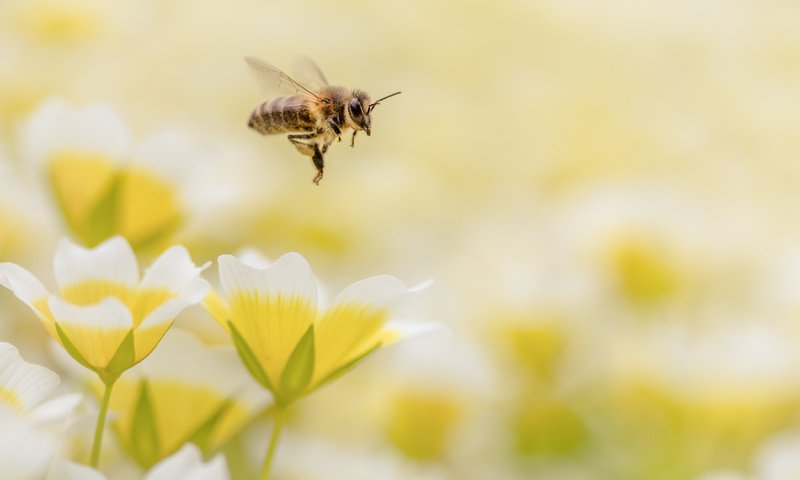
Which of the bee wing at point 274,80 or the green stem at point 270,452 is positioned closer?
the green stem at point 270,452

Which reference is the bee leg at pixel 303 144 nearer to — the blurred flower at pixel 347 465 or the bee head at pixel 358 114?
the bee head at pixel 358 114

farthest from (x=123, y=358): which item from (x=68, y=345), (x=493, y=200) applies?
(x=493, y=200)

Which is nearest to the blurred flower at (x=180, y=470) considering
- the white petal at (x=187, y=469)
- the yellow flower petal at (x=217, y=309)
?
the white petal at (x=187, y=469)

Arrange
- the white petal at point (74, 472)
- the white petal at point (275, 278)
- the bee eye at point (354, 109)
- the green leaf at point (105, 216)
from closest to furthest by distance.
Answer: the white petal at point (74, 472) → the white petal at point (275, 278) → the green leaf at point (105, 216) → the bee eye at point (354, 109)

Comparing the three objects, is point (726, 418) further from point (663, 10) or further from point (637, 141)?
point (663, 10)

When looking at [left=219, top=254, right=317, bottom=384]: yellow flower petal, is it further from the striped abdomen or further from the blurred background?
the striped abdomen

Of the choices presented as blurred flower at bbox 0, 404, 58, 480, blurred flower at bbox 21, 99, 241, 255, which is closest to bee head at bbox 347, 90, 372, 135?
blurred flower at bbox 21, 99, 241, 255
